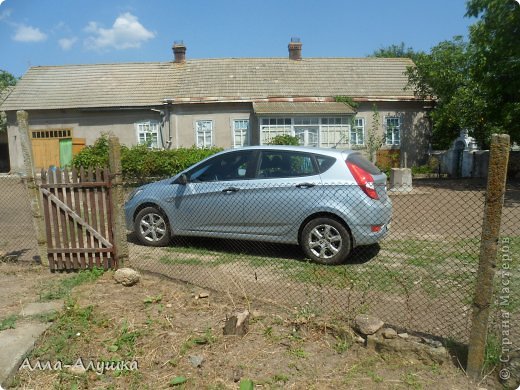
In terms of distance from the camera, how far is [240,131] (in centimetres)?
2036

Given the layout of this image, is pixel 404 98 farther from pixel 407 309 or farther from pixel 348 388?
pixel 348 388

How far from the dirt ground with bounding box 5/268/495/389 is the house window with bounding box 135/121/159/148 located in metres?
16.8

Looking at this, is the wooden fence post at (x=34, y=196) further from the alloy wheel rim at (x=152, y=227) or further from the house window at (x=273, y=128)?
the house window at (x=273, y=128)

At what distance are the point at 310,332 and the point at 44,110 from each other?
2081 centimetres

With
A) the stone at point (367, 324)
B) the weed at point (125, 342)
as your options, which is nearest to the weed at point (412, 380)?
the stone at point (367, 324)

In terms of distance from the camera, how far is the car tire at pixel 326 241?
18.2 feet

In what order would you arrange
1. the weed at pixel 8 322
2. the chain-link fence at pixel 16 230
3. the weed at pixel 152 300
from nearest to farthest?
the weed at pixel 8 322 < the weed at pixel 152 300 < the chain-link fence at pixel 16 230

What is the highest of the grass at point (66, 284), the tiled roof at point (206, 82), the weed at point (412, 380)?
the tiled roof at point (206, 82)

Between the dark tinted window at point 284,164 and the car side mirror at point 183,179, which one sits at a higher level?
the dark tinted window at point 284,164

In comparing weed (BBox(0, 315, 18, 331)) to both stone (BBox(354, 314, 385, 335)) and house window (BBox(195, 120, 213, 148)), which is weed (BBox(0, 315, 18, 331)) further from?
house window (BBox(195, 120, 213, 148))

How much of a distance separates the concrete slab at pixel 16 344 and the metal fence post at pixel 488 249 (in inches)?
133

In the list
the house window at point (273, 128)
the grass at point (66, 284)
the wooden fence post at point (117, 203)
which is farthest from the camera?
the house window at point (273, 128)

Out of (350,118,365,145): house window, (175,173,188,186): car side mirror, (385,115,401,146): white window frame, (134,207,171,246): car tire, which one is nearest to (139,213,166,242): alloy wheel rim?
(134,207,171,246): car tire

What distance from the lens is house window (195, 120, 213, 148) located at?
2031cm
